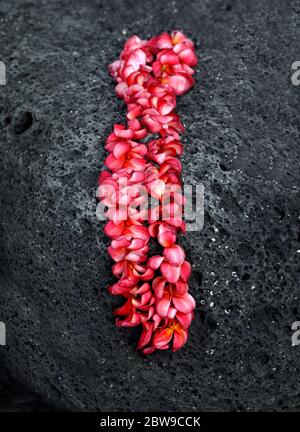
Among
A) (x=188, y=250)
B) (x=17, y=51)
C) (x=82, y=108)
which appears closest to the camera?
(x=188, y=250)

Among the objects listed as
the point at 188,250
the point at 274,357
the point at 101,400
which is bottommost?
the point at 101,400

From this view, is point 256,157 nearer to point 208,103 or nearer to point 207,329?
point 208,103

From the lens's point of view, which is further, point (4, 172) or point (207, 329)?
point (4, 172)

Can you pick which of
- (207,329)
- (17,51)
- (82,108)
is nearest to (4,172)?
(82,108)
